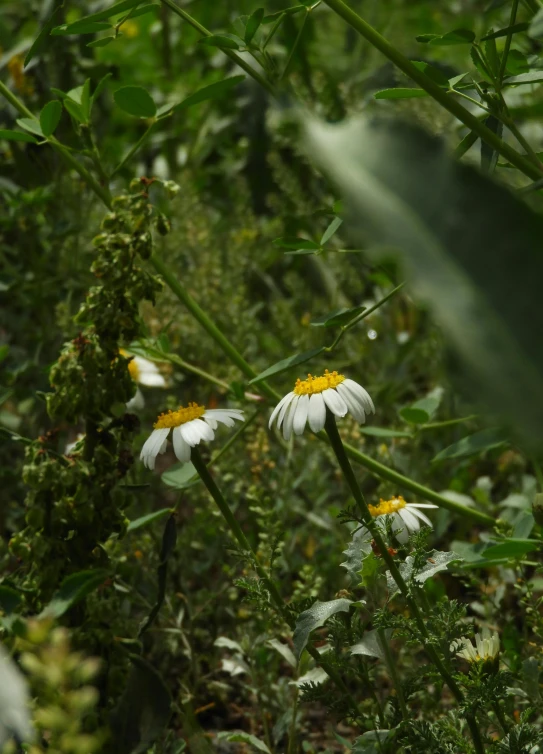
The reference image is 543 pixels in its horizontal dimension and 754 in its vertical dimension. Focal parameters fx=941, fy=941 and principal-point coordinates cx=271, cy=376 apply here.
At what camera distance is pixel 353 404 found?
3.31 ft

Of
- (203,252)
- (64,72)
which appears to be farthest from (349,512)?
(64,72)

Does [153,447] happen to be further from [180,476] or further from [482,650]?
[482,650]

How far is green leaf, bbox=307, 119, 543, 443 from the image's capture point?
42 centimetres

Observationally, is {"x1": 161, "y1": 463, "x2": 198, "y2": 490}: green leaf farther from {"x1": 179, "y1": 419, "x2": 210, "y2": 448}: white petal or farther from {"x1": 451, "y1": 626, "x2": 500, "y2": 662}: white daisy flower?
{"x1": 451, "y1": 626, "x2": 500, "y2": 662}: white daisy flower

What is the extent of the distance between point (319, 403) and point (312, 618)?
0.22 meters

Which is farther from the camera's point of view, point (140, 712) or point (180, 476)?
point (180, 476)

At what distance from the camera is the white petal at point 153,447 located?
41.5 inches

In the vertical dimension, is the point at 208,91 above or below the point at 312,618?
above

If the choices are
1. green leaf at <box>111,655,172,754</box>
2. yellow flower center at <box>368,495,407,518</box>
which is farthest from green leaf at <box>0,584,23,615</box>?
yellow flower center at <box>368,495,407,518</box>

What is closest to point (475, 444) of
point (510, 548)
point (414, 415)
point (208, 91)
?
point (414, 415)

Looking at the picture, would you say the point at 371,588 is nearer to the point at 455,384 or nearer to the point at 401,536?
the point at 401,536

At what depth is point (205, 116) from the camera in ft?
9.50

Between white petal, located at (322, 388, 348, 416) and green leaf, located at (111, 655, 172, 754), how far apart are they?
0.35 metres

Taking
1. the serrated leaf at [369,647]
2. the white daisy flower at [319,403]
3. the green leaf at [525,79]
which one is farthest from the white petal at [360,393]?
the green leaf at [525,79]
